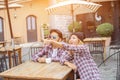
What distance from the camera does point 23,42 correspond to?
1830 centimetres

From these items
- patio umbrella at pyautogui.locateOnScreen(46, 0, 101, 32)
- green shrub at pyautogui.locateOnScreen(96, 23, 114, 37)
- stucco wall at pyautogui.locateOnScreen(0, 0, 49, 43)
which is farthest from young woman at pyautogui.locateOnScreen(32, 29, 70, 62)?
stucco wall at pyautogui.locateOnScreen(0, 0, 49, 43)

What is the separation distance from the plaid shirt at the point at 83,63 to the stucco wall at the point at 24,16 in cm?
1429

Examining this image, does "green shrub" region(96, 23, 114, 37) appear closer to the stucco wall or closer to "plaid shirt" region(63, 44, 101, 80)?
the stucco wall

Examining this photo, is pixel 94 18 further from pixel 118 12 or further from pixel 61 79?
pixel 61 79

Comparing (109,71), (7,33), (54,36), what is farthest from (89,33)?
(54,36)

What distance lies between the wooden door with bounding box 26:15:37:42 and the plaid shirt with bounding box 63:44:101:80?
14.8 m

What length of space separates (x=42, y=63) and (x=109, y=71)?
12.0 feet

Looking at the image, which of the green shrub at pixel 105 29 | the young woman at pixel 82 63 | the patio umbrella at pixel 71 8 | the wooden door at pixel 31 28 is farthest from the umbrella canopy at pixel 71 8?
the wooden door at pixel 31 28

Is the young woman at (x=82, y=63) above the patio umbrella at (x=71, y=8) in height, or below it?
below

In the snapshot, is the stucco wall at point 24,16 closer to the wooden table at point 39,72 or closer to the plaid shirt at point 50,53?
the plaid shirt at point 50,53

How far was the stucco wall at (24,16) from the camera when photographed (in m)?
18.1

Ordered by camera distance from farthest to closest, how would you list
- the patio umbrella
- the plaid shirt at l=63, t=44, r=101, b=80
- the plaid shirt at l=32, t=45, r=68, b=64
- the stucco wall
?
the stucco wall, the patio umbrella, the plaid shirt at l=32, t=45, r=68, b=64, the plaid shirt at l=63, t=44, r=101, b=80

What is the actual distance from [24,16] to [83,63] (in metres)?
14.8

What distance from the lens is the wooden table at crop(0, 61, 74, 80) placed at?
3.42 metres
